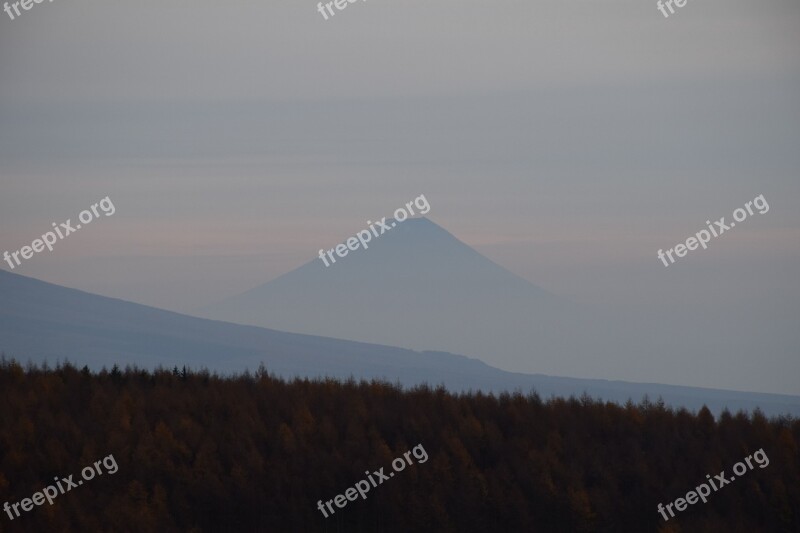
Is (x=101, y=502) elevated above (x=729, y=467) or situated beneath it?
elevated above

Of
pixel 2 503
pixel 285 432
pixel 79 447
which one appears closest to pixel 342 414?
pixel 285 432

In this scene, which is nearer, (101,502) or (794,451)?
(101,502)

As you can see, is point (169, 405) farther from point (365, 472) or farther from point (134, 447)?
point (365, 472)

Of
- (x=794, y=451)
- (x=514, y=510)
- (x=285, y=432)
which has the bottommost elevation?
(x=794, y=451)

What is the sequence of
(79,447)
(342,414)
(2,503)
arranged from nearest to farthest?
(2,503)
(79,447)
(342,414)

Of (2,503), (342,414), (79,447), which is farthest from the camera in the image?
(342,414)

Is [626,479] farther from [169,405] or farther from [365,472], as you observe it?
[169,405]

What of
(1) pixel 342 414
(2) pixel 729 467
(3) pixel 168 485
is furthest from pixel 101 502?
(2) pixel 729 467
